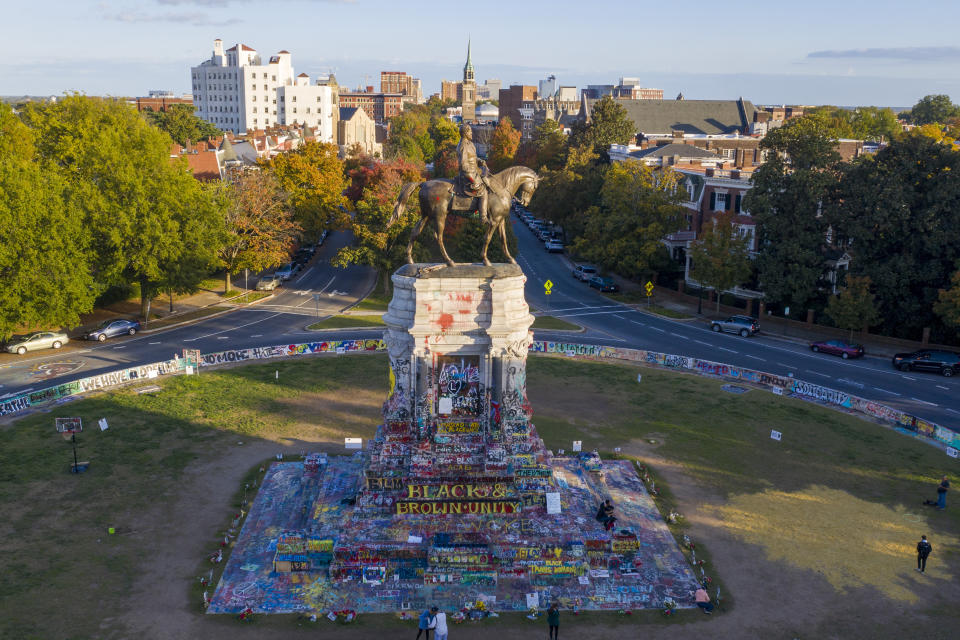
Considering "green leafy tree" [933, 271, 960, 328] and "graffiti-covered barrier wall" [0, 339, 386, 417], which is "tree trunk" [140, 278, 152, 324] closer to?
"graffiti-covered barrier wall" [0, 339, 386, 417]

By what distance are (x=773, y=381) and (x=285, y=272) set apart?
5522 cm

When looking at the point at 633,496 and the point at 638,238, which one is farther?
the point at 638,238

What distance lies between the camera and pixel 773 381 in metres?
50.4

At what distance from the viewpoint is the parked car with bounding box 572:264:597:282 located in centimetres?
8625

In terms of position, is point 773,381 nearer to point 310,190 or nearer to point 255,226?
point 255,226

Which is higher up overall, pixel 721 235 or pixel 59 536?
pixel 721 235

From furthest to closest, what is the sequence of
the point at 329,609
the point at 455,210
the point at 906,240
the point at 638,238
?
the point at 638,238, the point at 906,240, the point at 455,210, the point at 329,609

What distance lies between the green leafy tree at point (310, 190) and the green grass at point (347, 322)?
20.8m

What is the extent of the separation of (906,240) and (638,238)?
1003 inches

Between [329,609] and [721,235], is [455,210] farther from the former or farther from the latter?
[721,235]

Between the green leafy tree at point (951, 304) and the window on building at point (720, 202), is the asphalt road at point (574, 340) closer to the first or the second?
the green leafy tree at point (951, 304)

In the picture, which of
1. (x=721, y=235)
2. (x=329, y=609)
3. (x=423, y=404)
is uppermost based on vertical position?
(x=721, y=235)

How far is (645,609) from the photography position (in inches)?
1045

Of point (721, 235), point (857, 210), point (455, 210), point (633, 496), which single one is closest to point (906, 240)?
point (857, 210)
